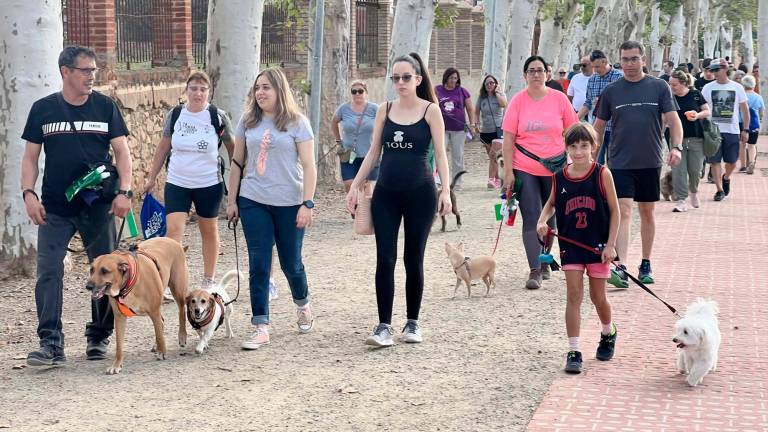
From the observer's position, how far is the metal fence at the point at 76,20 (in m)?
15.8

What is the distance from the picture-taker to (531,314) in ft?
31.5

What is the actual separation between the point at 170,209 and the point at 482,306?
8.35 ft

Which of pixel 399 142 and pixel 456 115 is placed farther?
pixel 456 115

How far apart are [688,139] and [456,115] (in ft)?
11.2

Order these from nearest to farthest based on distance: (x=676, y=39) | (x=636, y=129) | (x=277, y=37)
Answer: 1. (x=636, y=129)
2. (x=277, y=37)
3. (x=676, y=39)

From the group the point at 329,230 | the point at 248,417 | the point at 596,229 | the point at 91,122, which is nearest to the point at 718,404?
the point at 596,229

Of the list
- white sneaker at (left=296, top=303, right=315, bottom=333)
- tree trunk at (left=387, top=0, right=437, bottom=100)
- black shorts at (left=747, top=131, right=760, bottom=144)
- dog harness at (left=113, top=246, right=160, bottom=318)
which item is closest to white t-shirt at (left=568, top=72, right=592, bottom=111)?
tree trunk at (left=387, top=0, right=437, bottom=100)

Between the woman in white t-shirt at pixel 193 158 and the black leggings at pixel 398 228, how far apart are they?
5.46ft

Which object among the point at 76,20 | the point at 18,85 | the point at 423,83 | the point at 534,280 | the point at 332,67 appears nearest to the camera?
the point at 423,83

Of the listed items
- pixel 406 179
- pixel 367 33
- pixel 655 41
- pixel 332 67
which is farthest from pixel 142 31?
pixel 655 41

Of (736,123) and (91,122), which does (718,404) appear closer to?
(91,122)

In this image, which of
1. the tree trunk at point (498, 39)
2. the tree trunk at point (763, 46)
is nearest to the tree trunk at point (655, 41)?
the tree trunk at point (763, 46)

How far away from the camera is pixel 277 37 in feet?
80.8

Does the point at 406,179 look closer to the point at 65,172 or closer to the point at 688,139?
the point at 65,172
